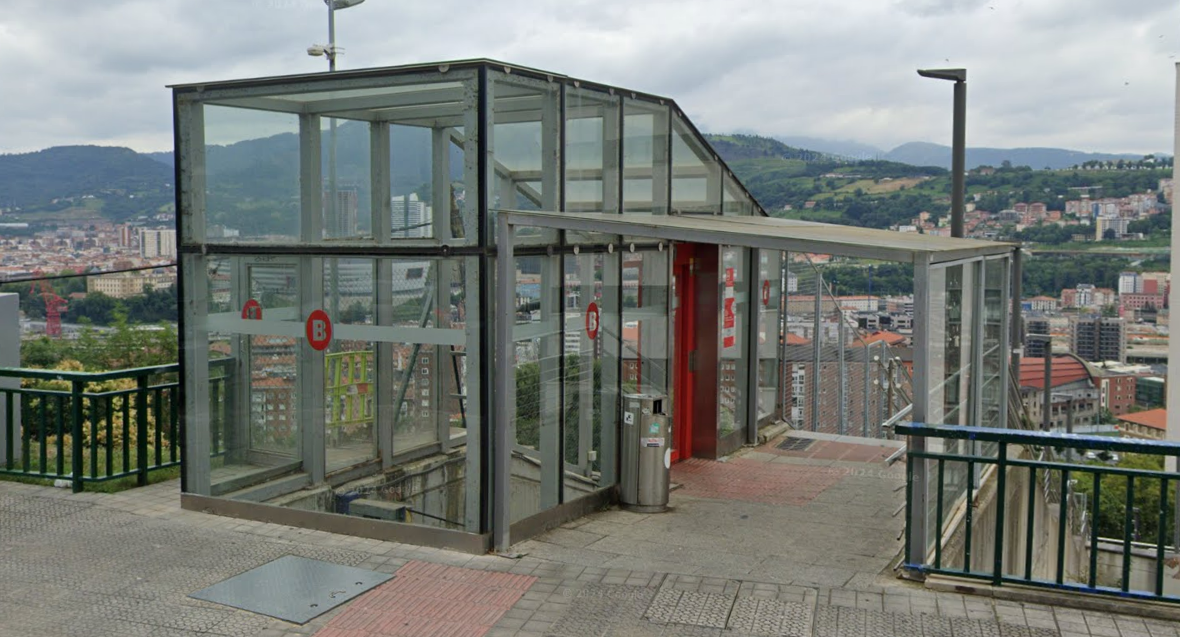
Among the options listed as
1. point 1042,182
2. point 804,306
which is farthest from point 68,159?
point 1042,182

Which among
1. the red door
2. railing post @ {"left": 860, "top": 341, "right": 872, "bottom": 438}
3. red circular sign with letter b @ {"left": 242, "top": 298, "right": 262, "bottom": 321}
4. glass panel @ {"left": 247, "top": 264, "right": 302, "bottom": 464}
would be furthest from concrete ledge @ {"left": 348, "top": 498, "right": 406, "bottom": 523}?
railing post @ {"left": 860, "top": 341, "right": 872, "bottom": 438}

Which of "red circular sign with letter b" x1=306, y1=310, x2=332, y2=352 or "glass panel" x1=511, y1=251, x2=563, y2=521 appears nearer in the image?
"glass panel" x1=511, y1=251, x2=563, y2=521

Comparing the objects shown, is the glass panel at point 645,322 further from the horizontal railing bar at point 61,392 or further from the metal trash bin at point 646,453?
the horizontal railing bar at point 61,392

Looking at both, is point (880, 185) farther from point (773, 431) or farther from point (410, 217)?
point (410, 217)

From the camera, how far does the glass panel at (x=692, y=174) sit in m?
9.64

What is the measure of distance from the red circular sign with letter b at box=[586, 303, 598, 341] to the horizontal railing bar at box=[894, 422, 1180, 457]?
2.79 metres

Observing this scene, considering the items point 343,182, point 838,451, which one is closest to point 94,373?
point 343,182

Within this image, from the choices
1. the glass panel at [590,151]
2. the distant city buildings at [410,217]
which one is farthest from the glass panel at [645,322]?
the distant city buildings at [410,217]

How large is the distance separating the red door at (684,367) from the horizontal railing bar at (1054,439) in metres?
4.60

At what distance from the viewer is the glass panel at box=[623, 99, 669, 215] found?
28.7 ft

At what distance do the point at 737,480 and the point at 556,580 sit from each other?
382 centimetres

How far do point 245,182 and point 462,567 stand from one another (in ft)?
11.3

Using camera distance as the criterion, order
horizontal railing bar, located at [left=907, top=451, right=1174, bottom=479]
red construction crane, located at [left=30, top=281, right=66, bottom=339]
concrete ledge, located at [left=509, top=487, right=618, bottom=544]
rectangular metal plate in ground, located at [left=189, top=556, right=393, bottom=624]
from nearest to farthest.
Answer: horizontal railing bar, located at [left=907, top=451, right=1174, bottom=479]
rectangular metal plate in ground, located at [left=189, top=556, right=393, bottom=624]
concrete ledge, located at [left=509, top=487, right=618, bottom=544]
red construction crane, located at [left=30, top=281, right=66, bottom=339]

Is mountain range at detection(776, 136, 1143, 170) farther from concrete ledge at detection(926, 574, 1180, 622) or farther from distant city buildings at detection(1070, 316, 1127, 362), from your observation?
concrete ledge at detection(926, 574, 1180, 622)
